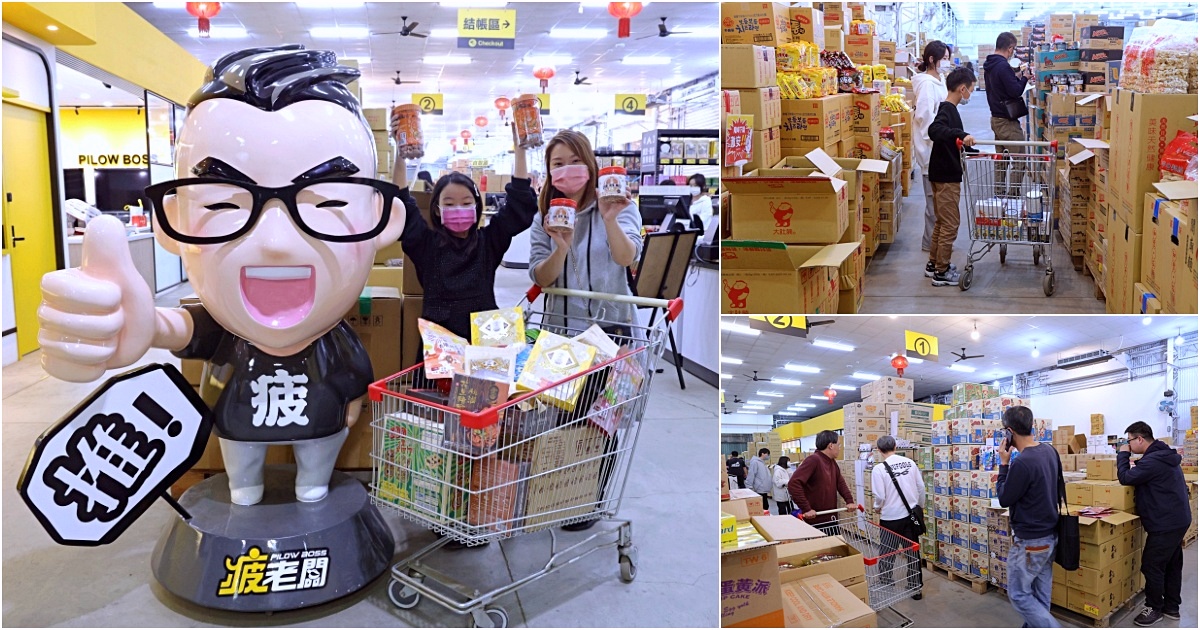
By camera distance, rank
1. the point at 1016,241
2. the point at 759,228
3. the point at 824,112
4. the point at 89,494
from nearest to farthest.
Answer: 1. the point at 89,494
2. the point at 759,228
3. the point at 824,112
4. the point at 1016,241

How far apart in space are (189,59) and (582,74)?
918 centimetres

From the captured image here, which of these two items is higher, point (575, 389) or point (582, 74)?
point (582, 74)

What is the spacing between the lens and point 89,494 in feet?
8.04

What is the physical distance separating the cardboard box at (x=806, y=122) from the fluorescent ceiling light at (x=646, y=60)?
487 inches

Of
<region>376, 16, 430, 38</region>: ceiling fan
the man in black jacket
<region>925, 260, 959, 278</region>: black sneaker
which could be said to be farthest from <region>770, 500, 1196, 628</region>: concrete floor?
<region>376, 16, 430, 38</region>: ceiling fan

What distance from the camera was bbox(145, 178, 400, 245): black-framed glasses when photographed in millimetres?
2406

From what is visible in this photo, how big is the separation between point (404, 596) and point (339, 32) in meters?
12.6

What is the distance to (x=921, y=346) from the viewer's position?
A: 11.2 feet

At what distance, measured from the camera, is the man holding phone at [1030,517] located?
341cm

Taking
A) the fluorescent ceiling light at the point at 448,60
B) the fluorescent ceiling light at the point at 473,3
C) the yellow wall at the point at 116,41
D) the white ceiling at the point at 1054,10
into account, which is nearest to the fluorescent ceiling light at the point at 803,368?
the yellow wall at the point at 116,41

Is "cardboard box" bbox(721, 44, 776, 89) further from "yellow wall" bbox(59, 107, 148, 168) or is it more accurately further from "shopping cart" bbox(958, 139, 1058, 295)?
"yellow wall" bbox(59, 107, 148, 168)

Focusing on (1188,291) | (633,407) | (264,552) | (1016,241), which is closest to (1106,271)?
(1016,241)

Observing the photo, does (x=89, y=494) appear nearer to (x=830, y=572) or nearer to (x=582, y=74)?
(x=830, y=572)

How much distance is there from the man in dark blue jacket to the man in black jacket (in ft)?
12.4
